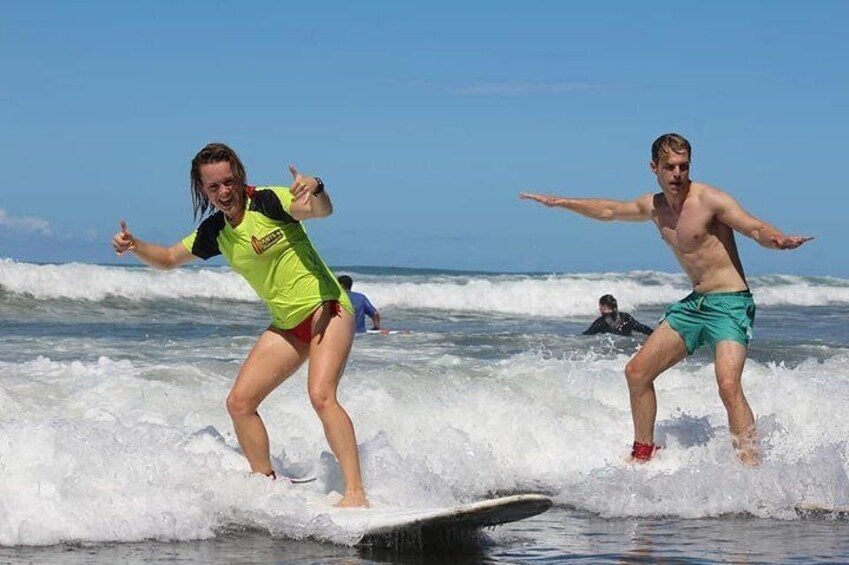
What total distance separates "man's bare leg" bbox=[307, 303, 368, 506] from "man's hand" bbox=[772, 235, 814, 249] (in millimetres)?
2418

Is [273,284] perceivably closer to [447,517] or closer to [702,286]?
[447,517]

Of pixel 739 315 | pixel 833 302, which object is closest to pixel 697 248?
pixel 739 315

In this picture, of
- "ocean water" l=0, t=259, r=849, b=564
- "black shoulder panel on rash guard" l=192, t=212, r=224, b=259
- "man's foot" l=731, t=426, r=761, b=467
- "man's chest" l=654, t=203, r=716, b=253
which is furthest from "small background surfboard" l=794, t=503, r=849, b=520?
"black shoulder panel on rash guard" l=192, t=212, r=224, b=259

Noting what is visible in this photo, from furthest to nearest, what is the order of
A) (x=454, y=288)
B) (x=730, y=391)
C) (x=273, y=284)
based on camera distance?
(x=454, y=288), (x=730, y=391), (x=273, y=284)

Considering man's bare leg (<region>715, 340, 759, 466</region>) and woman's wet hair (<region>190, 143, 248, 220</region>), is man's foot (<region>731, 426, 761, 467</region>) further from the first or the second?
woman's wet hair (<region>190, 143, 248, 220</region>)

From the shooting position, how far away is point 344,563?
6.03 m

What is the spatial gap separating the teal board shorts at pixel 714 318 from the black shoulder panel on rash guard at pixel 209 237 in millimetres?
2831

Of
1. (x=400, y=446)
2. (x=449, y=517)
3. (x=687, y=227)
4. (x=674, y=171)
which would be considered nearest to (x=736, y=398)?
(x=687, y=227)

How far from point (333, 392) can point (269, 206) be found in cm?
97

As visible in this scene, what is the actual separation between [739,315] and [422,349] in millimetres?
8309

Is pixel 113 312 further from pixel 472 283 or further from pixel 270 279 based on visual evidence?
pixel 270 279

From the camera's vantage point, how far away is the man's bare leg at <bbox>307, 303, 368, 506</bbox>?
6.58 metres

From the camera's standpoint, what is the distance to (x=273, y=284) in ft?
22.3

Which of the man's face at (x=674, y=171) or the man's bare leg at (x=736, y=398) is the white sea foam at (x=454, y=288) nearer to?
the man's face at (x=674, y=171)
